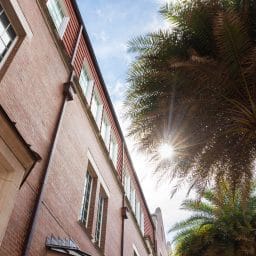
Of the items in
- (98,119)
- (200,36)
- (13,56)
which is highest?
(98,119)

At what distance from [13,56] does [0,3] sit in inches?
48.7

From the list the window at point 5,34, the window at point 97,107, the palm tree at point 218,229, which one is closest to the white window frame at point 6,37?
the window at point 5,34

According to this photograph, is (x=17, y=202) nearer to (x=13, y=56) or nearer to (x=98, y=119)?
(x=13, y=56)

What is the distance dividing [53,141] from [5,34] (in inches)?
109

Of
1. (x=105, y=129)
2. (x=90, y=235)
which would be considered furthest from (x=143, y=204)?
(x=90, y=235)

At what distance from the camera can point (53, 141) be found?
8.59 meters

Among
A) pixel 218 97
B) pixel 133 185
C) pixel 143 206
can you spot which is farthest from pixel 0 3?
pixel 143 206

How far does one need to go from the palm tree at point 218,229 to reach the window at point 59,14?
30.0 feet

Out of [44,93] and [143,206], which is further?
[143,206]

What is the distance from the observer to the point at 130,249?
15.4 metres

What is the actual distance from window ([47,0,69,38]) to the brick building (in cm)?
4

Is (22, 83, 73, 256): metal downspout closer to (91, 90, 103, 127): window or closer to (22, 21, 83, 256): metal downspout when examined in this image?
(22, 21, 83, 256): metal downspout

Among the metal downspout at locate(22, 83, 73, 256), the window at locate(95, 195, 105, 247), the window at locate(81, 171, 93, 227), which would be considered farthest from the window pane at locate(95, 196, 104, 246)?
the metal downspout at locate(22, 83, 73, 256)

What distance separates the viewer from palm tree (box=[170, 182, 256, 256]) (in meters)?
16.0
